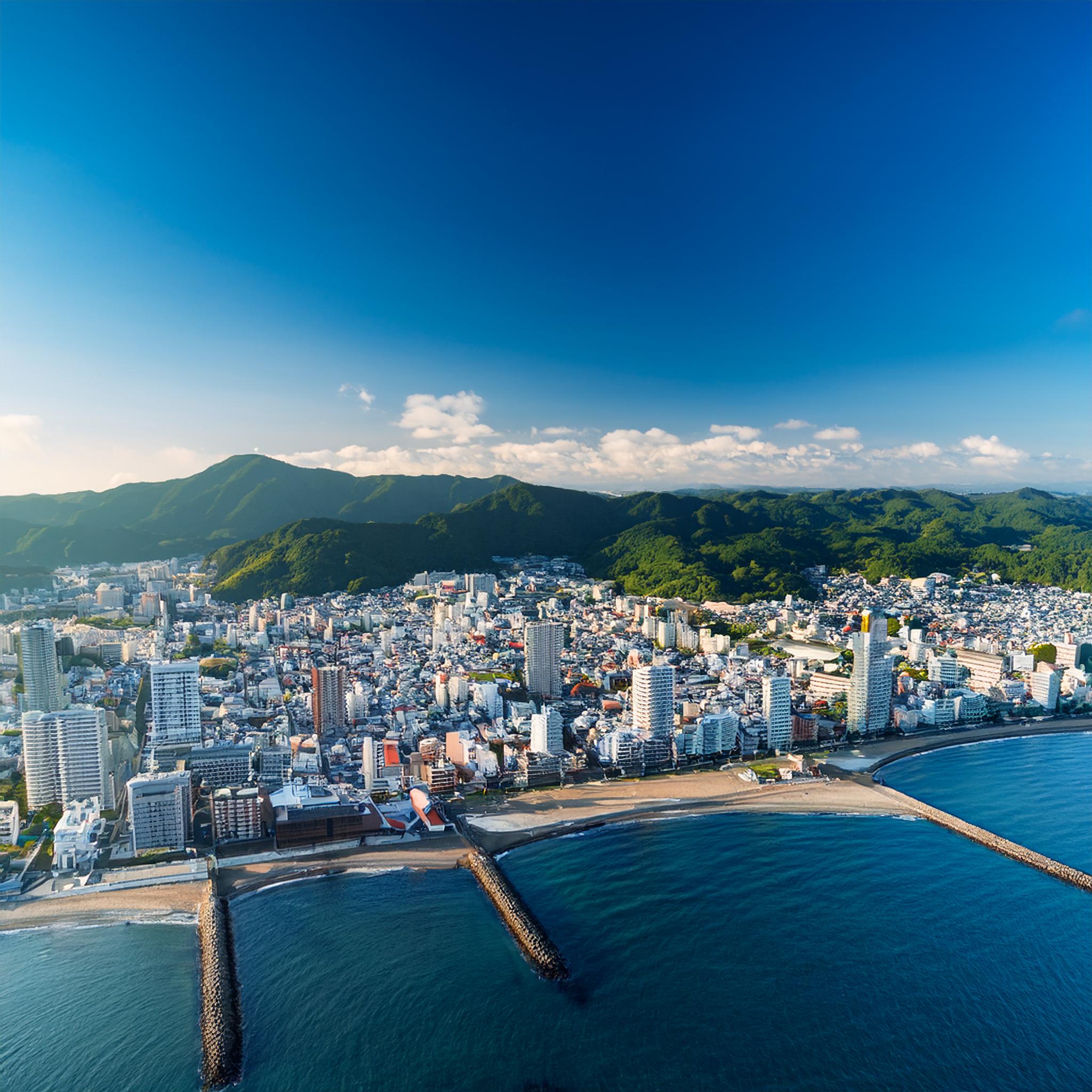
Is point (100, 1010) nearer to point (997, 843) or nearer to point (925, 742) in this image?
point (997, 843)

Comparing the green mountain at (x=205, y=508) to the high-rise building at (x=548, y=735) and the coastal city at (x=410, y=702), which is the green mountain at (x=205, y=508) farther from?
the high-rise building at (x=548, y=735)

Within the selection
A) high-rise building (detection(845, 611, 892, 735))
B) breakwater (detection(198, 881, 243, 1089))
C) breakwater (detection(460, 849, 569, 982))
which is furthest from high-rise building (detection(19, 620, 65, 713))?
high-rise building (detection(845, 611, 892, 735))

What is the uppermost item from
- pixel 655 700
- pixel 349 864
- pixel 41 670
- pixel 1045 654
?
pixel 41 670

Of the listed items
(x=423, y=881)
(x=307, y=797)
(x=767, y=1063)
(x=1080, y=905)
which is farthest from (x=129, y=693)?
(x=1080, y=905)

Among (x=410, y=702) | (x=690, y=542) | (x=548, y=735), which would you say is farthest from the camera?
(x=690, y=542)

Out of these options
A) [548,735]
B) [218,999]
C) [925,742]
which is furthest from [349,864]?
[925,742]

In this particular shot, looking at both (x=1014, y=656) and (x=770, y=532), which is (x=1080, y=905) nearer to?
(x=1014, y=656)

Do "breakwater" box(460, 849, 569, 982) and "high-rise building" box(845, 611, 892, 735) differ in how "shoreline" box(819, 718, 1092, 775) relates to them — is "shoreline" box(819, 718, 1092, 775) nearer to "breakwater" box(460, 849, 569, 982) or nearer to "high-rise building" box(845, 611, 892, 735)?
"high-rise building" box(845, 611, 892, 735)
